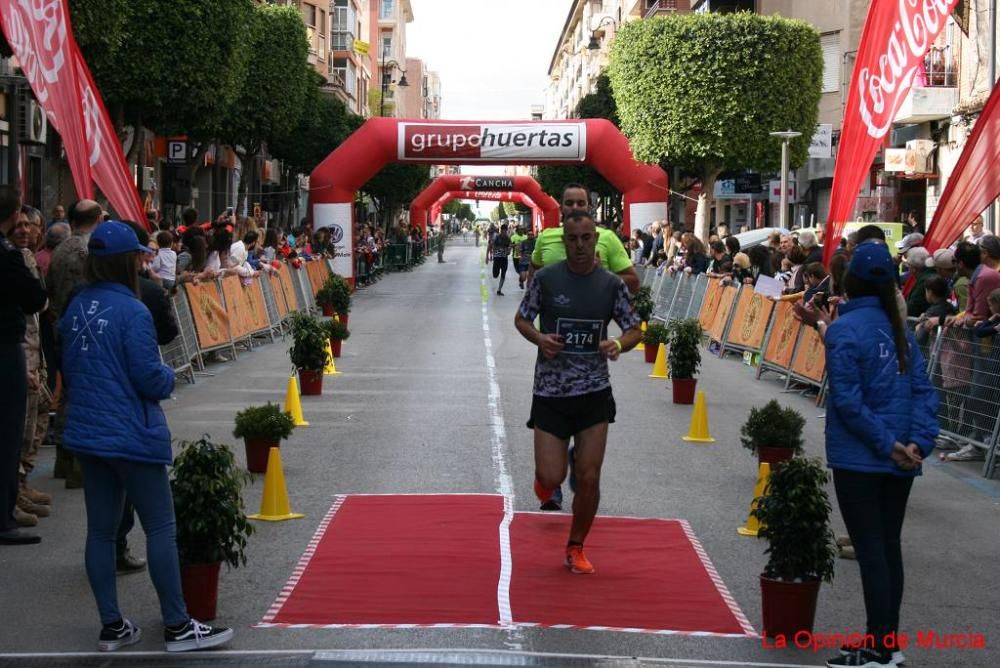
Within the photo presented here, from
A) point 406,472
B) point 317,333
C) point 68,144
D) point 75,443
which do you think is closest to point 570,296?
point 75,443

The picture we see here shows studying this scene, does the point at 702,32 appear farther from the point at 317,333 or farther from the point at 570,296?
the point at 570,296

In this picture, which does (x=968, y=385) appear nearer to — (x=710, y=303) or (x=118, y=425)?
(x=118, y=425)

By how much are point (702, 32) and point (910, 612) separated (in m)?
31.8

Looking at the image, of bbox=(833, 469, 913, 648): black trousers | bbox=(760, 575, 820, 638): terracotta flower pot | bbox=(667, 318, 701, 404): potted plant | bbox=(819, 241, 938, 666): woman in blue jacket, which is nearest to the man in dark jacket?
bbox=(760, 575, 820, 638): terracotta flower pot

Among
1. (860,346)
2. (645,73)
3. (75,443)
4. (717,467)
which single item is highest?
(645,73)

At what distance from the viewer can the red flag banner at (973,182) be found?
39.2 feet

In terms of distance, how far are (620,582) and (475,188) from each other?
60.6m

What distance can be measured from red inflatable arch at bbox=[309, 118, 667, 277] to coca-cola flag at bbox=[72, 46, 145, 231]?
23.1 metres

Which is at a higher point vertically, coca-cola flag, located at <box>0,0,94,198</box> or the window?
the window

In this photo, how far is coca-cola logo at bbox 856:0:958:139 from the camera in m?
12.3

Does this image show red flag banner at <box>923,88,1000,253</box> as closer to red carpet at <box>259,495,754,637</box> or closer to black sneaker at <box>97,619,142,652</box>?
red carpet at <box>259,495,754,637</box>

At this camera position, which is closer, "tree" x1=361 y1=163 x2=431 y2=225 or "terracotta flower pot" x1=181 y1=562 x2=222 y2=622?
"terracotta flower pot" x1=181 y1=562 x2=222 y2=622

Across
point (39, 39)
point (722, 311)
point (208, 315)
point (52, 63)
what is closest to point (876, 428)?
point (39, 39)

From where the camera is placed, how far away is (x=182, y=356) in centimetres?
1628
